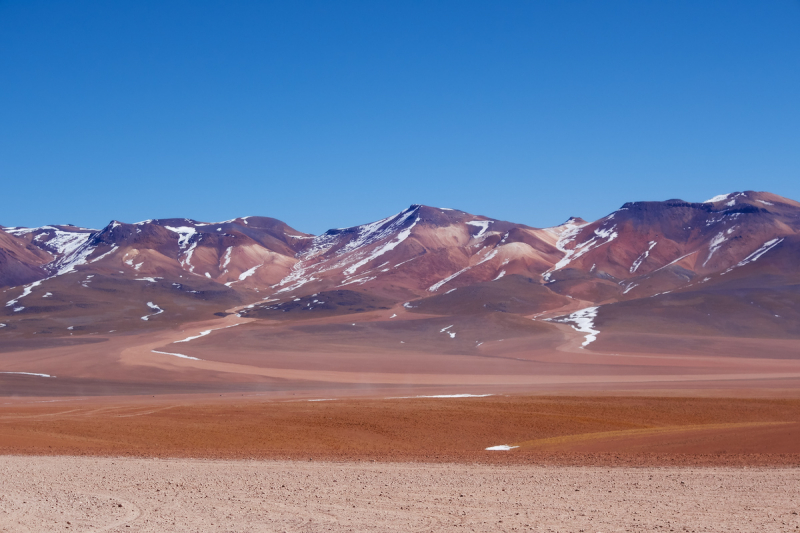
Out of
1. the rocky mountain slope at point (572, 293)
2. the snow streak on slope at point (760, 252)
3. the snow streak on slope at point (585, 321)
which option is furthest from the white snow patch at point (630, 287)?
the snow streak on slope at point (585, 321)

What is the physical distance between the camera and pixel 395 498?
1375cm

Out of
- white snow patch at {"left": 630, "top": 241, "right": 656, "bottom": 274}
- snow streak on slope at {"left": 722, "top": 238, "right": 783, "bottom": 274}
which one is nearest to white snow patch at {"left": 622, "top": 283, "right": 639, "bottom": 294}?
snow streak on slope at {"left": 722, "top": 238, "right": 783, "bottom": 274}

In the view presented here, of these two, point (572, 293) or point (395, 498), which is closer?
point (395, 498)

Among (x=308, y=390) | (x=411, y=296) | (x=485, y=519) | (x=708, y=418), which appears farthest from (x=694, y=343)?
(x=411, y=296)

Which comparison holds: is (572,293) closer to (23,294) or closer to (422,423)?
(23,294)

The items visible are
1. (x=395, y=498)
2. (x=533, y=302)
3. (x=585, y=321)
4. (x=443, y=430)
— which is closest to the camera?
(x=395, y=498)

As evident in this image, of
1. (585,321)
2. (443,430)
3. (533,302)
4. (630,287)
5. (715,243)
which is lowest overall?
(443,430)

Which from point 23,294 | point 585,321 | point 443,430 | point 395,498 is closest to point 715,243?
point 585,321

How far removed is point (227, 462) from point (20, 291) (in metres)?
176

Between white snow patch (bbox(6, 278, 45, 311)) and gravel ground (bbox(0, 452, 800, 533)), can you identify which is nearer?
gravel ground (bbox(0, 452, 800, 533))

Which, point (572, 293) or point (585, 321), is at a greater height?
point (572, 293)

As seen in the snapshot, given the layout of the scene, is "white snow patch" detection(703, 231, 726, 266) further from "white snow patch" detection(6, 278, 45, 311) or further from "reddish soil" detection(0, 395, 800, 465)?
"white snow patch" detection(6, 278, 45, 311)

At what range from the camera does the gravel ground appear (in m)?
11.6

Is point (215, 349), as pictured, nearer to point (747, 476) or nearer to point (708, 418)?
point (708, 418)
